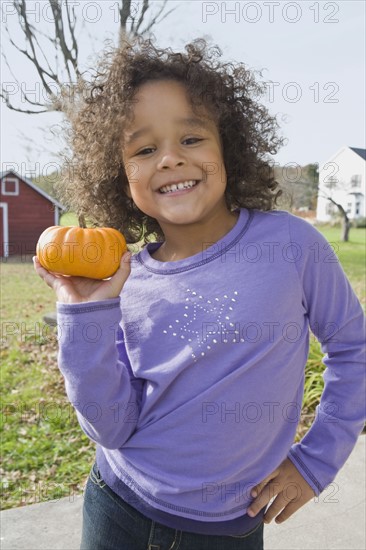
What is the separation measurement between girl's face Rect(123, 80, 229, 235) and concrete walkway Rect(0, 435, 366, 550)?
1636 mm

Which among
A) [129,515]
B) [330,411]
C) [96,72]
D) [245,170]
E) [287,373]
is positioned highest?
[96,72]

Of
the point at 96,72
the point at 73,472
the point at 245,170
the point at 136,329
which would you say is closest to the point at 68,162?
the point at 96,72

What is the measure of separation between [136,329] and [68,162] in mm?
920

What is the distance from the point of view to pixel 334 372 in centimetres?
157

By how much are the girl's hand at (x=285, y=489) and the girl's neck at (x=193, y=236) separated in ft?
2.13

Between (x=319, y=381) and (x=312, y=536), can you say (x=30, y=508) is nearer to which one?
(x=312, y=536)

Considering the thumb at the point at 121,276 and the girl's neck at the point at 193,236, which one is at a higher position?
the girl's neck at the point at 193,236

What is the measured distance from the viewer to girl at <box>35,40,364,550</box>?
4.59ft

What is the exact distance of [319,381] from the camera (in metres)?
4.35

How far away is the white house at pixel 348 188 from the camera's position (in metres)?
22.4

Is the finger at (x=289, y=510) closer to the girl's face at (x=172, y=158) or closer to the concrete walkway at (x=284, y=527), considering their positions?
the girl's face at (x=172, y=158)

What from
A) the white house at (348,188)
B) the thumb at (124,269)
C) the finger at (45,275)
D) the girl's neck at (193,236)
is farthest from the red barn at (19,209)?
the thumb at (124,269)

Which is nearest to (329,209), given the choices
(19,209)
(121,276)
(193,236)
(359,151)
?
(359,151)

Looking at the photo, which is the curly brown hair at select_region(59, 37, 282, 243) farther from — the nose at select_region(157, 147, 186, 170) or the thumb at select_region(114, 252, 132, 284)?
the thumb at select_region(114, 252, 132, 284)
